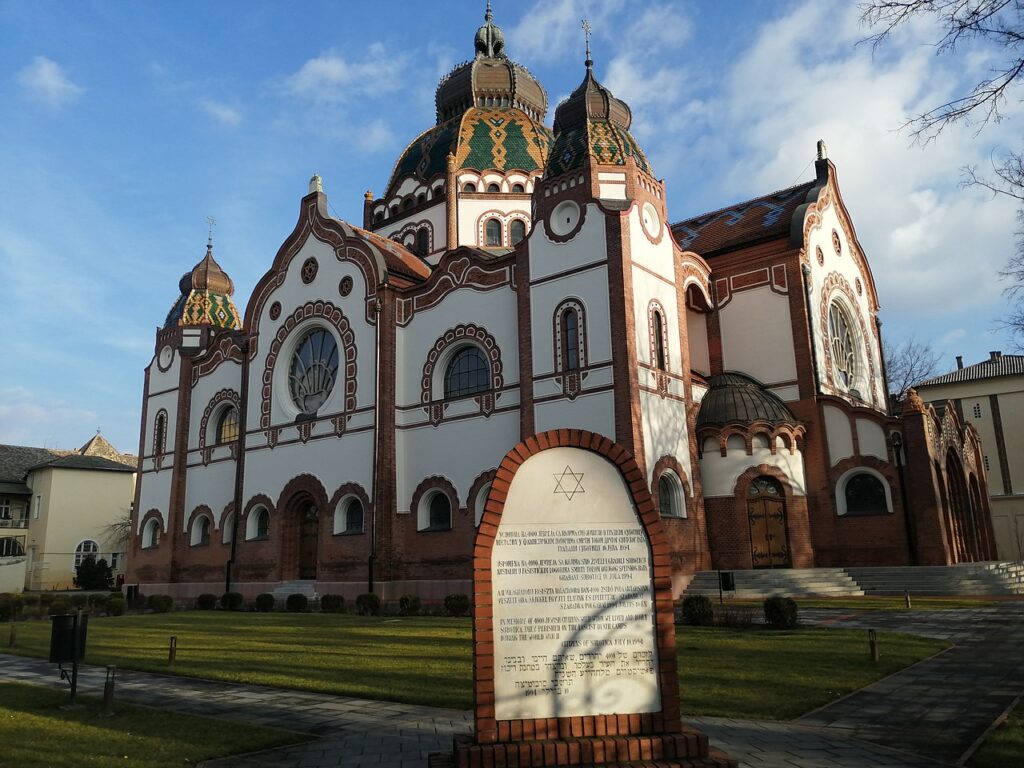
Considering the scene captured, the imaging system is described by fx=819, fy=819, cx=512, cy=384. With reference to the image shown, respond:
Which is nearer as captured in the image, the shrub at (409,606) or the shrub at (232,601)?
the shrub at (409,606)

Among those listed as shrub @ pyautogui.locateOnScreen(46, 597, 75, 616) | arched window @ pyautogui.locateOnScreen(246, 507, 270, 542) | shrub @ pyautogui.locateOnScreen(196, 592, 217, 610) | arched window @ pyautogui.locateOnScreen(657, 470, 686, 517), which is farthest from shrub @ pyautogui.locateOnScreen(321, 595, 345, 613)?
arched window @ pyautogui.locateOnScreen(657, 470, 686, 517)

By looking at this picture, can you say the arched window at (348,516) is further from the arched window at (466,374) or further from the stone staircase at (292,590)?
the arched window at (466,374)

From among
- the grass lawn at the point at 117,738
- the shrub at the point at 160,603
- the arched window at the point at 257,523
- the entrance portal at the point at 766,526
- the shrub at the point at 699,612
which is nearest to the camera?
the grass lawn at the point at 117,738

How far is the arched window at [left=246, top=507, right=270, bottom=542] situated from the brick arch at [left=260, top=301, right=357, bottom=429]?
10.4ft

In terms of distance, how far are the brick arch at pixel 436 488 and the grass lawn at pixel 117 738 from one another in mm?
16157

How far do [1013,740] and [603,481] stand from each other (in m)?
4.03

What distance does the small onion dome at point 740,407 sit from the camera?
23.8 m

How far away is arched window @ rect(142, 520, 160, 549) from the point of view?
115ft

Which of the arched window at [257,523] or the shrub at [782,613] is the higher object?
the arched window at [257,523]

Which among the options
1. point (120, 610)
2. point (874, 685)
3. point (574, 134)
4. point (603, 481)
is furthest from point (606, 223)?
point (120, 610)

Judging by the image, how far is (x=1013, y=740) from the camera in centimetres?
676

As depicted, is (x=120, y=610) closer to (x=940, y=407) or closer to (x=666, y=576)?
(x=666, y=576)

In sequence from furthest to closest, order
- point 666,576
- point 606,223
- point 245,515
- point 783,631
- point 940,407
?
point 940,407 < point 245,515 < point 606,223 < point 783,631 < point 666,576

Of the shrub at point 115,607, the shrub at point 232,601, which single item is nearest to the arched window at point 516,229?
the shrub at point 232,601
